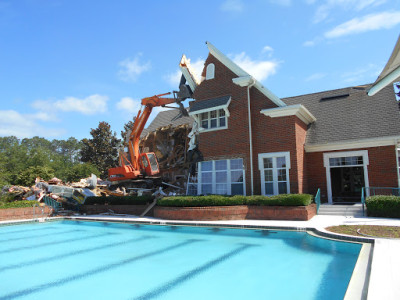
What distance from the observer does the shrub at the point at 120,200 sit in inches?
709

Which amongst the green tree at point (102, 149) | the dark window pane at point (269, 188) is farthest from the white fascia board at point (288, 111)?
the green tree at point (102, 149)

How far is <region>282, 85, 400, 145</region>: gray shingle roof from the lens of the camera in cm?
1609

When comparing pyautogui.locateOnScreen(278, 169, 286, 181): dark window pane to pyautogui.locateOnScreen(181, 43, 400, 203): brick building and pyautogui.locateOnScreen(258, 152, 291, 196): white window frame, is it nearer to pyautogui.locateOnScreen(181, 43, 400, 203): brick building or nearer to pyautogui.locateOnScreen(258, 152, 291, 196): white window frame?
pyautogui.locateOnScreen(181, 43, 400, 203): brick building

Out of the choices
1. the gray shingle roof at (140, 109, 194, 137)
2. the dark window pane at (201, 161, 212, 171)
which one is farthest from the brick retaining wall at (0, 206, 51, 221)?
the gray shingle roof at (140, 109, 194, 137)

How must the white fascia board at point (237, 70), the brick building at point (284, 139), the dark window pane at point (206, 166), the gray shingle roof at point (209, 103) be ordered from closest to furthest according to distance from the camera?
the brick building at point (284, 139) < the white fascia board at point (237, 70) < the gray shingle roof at point (209, 103) < the dark window pane at point (206, 166)

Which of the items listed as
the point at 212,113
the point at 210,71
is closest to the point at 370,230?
the point at 212,113

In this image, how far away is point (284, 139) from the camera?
1633 centimetres

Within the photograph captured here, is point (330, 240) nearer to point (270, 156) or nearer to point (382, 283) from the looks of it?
point (382, 283)

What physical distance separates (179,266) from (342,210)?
400 inches

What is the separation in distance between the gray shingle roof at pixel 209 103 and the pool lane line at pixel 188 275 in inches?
411

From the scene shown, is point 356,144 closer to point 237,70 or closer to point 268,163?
point 268,163

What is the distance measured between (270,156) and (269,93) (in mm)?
3688

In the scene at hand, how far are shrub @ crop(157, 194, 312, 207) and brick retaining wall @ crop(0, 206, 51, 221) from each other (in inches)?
351

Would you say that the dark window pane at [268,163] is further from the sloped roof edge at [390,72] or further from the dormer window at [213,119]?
the sloped roof edge at [390,72]
